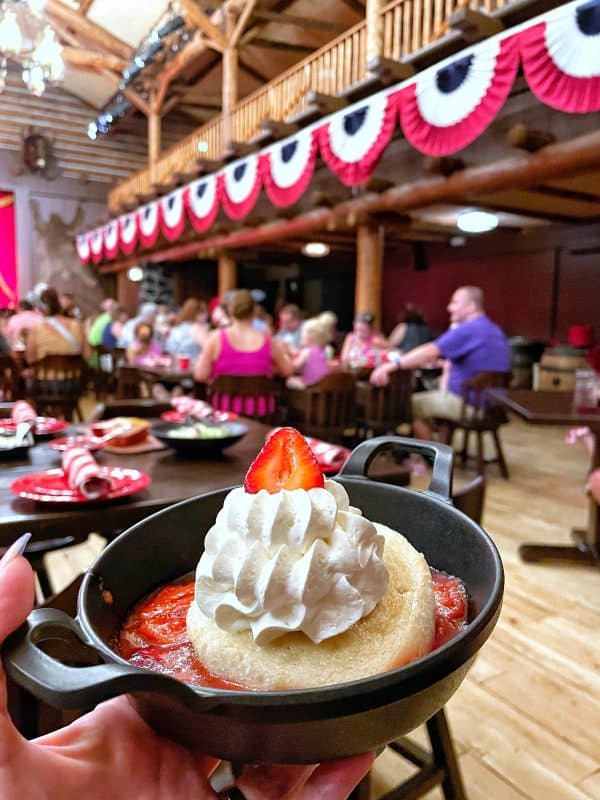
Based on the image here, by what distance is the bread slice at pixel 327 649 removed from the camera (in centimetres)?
50

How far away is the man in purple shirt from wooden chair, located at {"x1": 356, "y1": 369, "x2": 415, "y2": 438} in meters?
0.10

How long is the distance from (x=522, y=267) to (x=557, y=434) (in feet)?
14.5

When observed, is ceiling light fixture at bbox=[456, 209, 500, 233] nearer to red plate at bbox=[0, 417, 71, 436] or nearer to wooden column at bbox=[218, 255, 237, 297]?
wooden column at bbox=[218, 255, 237, 297]

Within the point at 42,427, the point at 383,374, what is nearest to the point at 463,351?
the point at 383,374

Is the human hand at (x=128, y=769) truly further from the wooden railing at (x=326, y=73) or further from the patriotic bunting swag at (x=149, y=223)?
the patriotic bunting swag at (x=149, y=223)

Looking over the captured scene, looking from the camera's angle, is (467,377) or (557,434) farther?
(557,434)

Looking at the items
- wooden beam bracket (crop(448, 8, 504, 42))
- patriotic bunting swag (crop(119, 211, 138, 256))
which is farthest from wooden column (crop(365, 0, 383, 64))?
patriotic bunting swag (crop(119, 211, 138, 256))

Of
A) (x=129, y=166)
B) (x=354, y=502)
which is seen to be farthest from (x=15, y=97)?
(x=354, y=502)

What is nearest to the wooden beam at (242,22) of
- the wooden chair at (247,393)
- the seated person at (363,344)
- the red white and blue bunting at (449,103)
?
the red white and blue bunting at (449,103)

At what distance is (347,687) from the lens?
1.35 feet

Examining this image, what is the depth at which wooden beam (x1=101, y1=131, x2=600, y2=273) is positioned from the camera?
4.40 m

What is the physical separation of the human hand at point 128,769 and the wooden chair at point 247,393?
312cm

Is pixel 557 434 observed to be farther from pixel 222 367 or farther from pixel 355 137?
pixel 222 367

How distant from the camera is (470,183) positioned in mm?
5309
